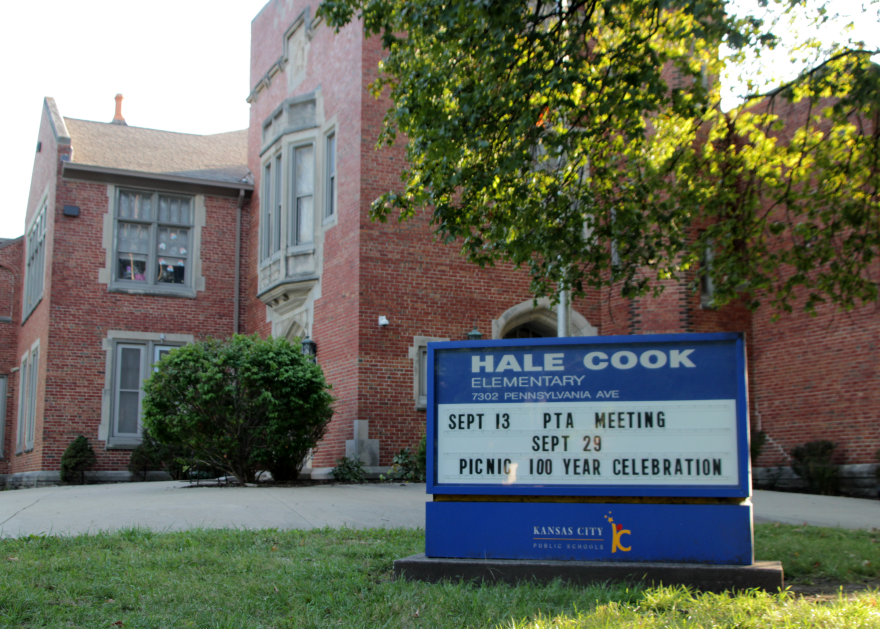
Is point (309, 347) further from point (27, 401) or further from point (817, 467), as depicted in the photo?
point (817, 467)

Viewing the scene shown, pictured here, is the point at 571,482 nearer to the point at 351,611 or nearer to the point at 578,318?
the point at 351,611

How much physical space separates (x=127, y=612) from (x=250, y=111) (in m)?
19.1

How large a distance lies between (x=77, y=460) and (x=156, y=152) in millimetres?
8030

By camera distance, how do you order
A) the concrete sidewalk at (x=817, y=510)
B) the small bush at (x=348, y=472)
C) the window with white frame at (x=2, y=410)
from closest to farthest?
the concrete sidewalk at (x=817, y=510) < the small bush at (x=348, y=472) < the window with white frame at (x=2, y=410)

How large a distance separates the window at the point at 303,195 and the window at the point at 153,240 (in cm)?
391

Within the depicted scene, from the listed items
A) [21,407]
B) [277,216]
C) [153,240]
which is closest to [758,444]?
[277,216]

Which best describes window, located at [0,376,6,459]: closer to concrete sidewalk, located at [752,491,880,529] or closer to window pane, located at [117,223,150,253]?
window pane, located at [117,223,150,253]

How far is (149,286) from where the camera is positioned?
790 inches

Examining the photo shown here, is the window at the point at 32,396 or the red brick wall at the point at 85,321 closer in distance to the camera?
the red brick wall at the point at 85,321

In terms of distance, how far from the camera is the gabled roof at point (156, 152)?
20.6m

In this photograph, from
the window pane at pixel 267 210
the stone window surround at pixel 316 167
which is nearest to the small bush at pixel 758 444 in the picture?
the stone window surround at pixel 316 167

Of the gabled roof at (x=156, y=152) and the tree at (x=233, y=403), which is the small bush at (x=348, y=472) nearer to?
the tree at (x=233, y=403)

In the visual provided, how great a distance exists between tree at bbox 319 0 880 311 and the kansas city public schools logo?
384 cm

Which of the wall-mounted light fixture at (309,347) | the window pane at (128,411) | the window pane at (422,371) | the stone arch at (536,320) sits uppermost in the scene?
the stone arch at (536,320)
